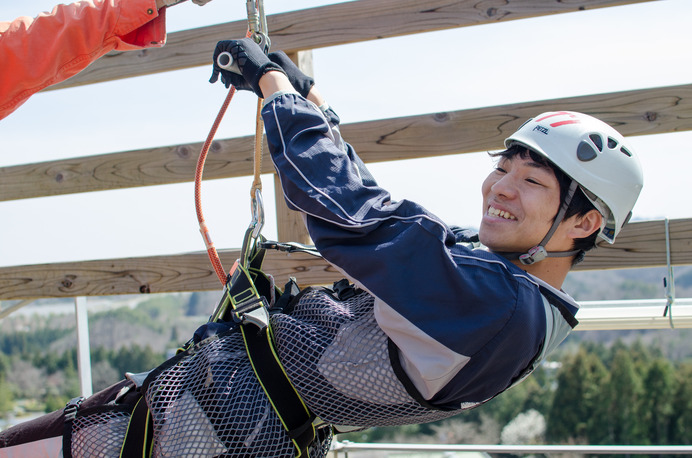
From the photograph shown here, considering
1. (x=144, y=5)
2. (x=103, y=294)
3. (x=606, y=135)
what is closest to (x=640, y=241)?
(x=606, y=135)

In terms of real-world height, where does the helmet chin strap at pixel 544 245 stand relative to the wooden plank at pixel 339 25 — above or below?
below

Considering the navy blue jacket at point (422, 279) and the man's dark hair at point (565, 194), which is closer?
the navy blue jacket at point (422, 279)

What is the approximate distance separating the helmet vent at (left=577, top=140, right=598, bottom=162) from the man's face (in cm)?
8

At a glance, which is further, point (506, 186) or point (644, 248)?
point (644, 248)

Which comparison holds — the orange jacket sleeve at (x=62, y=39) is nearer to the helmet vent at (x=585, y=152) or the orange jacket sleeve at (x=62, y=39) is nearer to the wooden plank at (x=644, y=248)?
the helmet vent at (x=585, y=152)

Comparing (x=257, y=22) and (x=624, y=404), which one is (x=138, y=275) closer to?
(x=257, y=22)

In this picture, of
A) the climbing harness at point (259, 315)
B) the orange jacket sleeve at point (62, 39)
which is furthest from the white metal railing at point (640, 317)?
the orange jacket sleeve at point (62, 39)

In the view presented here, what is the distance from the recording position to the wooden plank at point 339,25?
2.28 m

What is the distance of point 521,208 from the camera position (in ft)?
5.06

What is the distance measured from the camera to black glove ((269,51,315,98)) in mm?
1753

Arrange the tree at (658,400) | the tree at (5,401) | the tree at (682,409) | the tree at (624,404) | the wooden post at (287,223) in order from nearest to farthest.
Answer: the wooden post at (287,223) → the tree at (682,409) → the tree at (658,400) → the tree at (624,404) → the tree at (5,401)

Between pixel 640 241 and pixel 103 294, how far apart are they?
2143 millimetres

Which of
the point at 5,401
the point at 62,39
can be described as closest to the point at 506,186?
the point at 62,39

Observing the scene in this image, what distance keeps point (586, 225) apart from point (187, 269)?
5.23 ft
